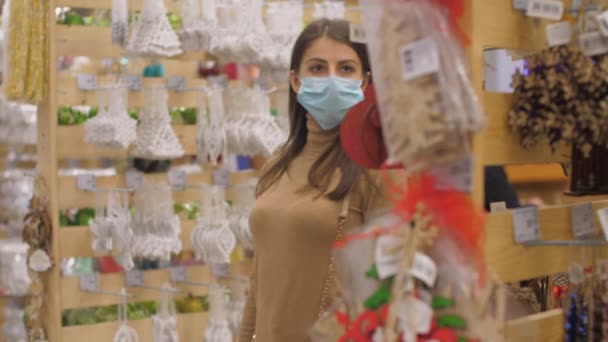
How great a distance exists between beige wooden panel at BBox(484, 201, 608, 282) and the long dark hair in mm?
625

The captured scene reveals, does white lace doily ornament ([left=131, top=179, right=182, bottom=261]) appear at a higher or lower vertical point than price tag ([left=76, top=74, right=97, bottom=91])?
lower

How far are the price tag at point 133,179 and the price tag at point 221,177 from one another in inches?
15.4

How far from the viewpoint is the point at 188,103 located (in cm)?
518

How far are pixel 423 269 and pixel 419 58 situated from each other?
16.3 inches

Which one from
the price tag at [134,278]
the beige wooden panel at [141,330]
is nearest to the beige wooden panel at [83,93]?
the price tag at [134,278]

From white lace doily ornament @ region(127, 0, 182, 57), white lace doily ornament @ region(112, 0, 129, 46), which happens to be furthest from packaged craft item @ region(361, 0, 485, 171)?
white lace doily ornament @ region(112, 0, 129, 46)

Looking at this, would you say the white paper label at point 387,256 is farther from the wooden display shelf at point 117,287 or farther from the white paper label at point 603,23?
the wooden display shelf at point 117,287

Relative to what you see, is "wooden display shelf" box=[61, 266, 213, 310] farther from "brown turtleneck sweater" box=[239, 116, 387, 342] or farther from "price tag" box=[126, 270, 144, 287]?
"brown turtleneck sweater" box=[239, 116, 387, 342]

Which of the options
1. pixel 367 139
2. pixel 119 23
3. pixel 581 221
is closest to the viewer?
pixel 367 139

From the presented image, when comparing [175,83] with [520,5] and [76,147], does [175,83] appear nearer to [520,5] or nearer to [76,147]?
[76,147]

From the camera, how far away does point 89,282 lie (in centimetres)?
482

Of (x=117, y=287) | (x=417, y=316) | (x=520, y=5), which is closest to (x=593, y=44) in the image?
(x=520, y=5)

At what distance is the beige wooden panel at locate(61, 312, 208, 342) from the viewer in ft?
15.6

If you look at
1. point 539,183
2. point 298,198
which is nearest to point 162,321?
point 298,198
